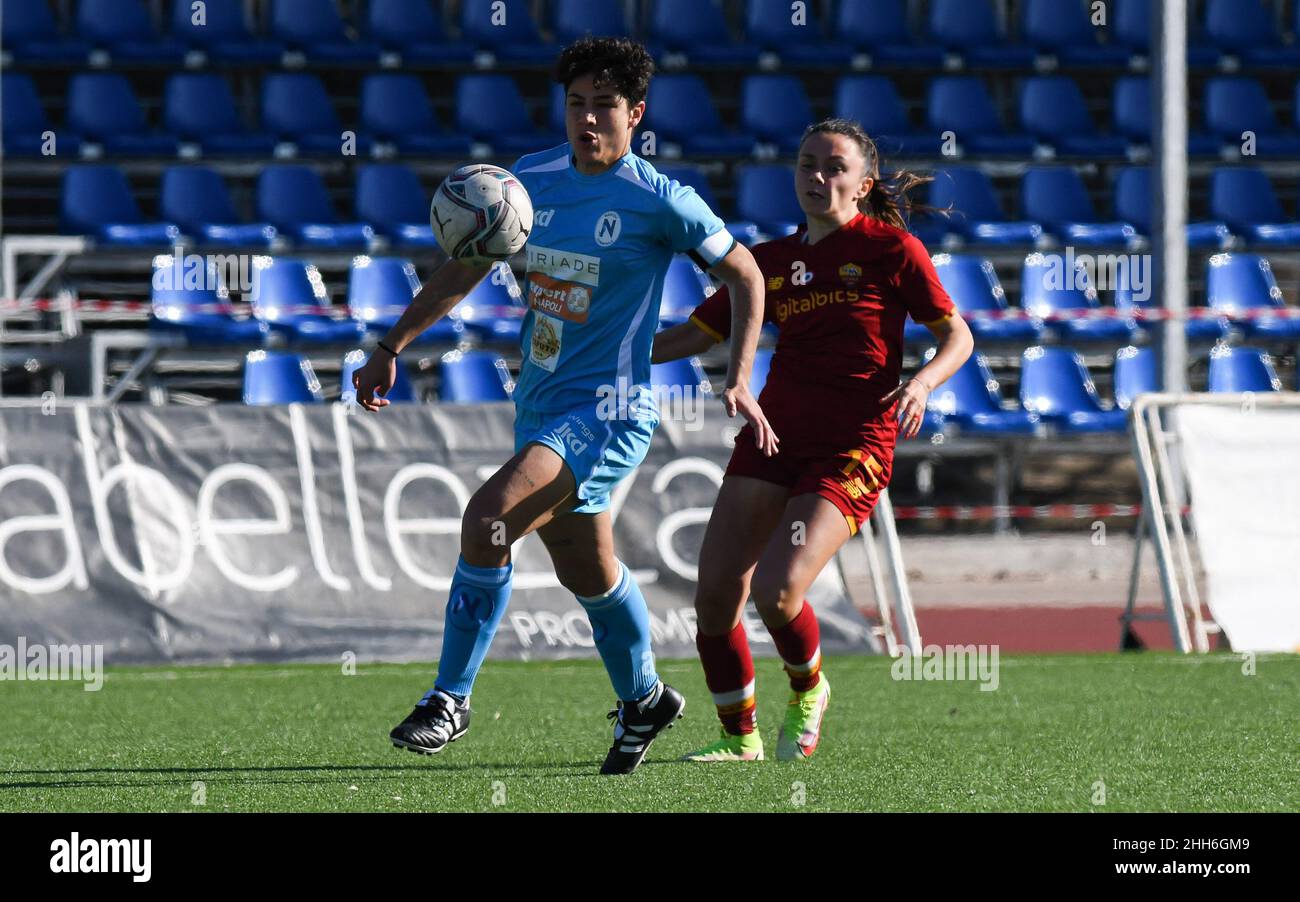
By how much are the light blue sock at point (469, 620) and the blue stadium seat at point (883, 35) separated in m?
12.4

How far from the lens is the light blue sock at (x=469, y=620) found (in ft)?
18.5

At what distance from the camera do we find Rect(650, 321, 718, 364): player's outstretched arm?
20.4 feet

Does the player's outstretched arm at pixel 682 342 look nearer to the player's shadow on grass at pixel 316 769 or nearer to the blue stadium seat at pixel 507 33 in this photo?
the player's shadow on grass at pixel 316 769

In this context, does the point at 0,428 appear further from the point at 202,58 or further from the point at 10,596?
the point at 202,58

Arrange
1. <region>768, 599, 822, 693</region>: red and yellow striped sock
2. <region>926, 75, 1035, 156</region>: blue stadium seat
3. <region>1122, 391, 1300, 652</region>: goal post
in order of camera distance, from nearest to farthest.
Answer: <region>768, 599, 822, 693</region>: red and yellow striped sock
<region>1122, 391, 1300, 652</region>: goal post
<region>926, 75, 1035, 156</region>: blue stadium seat

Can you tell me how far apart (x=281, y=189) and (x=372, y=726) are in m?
9.07

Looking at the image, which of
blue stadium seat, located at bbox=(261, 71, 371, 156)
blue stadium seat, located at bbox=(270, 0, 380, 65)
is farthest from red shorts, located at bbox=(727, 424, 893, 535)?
blue stadium seat, located at bbox=(270, 0, 380, 65)

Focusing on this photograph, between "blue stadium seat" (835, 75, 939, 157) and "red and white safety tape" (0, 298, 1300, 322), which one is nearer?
"red and white safety tape" (0, 298, 1300, 322)

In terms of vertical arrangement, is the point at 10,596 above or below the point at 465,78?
below

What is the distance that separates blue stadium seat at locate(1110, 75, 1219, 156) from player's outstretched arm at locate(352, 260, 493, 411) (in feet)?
41.6

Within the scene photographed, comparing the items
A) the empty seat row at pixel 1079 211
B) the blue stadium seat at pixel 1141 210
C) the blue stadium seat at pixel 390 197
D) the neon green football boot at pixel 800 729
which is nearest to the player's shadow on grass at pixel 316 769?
the neon green football boot at pixel 800 729

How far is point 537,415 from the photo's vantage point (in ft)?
19.0

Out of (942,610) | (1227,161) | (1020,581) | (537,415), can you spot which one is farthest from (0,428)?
(1227,161)

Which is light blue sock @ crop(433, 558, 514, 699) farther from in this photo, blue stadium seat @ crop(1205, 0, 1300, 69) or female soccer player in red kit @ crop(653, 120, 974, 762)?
blue stadium seat @ crop(1205, 0, 1300, 69)
